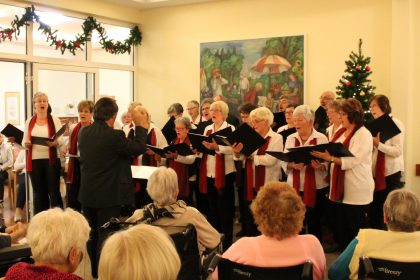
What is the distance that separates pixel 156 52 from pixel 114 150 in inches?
216

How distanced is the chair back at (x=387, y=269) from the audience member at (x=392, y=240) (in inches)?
2.0

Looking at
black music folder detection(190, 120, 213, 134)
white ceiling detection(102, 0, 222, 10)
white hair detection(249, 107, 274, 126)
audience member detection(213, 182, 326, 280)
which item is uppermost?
white ceiling detection(102, 0, 222, 10)

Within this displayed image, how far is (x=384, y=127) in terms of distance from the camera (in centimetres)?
464

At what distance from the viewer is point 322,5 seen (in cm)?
713

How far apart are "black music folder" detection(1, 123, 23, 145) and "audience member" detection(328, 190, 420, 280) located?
14.4ft

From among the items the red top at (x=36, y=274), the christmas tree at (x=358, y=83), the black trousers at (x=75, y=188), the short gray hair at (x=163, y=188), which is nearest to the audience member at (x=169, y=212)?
the short gray hair at (x=163, y=188)

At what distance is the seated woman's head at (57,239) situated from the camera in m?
1.73

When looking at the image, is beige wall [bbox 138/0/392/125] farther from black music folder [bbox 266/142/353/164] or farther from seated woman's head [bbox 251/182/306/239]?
seated woman's head [bbox 251/182/306/239]

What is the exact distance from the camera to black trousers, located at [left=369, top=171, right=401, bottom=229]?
4977mm

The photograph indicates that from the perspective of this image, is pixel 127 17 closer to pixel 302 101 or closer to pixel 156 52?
pixel 156 52

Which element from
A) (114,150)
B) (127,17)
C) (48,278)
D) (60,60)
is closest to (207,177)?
(114,150)

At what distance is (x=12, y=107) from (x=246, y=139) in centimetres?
500

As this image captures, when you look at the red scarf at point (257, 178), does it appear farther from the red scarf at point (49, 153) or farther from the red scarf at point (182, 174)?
the red scarf at point (49, 153)

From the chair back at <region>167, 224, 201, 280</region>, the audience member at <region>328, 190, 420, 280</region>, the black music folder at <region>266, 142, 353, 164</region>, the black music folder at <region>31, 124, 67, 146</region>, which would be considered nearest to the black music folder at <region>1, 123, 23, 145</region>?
the black music folder at <region>31, 124, 67, 146</region>
